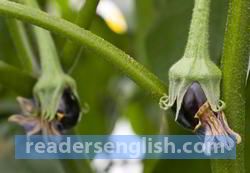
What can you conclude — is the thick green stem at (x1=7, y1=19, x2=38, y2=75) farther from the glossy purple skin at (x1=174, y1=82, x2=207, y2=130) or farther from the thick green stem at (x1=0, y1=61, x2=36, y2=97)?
the glossy purple skin at (x1=174, y1=82, x2=207, y2=130)

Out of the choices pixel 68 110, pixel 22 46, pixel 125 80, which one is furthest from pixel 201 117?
pixel 125 80

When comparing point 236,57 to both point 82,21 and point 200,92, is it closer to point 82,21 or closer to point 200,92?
point 200,92

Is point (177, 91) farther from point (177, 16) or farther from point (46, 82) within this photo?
point (177, 16)

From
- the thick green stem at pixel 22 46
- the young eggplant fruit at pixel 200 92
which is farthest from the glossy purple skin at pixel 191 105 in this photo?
the thick green stem at pixel 22 46

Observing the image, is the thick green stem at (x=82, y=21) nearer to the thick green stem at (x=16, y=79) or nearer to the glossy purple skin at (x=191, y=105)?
the thick green stem at (x=16, y=79)

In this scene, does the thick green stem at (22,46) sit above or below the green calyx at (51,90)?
above

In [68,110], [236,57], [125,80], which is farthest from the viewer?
[125,80]

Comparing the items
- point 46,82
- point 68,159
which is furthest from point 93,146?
point 46,82
